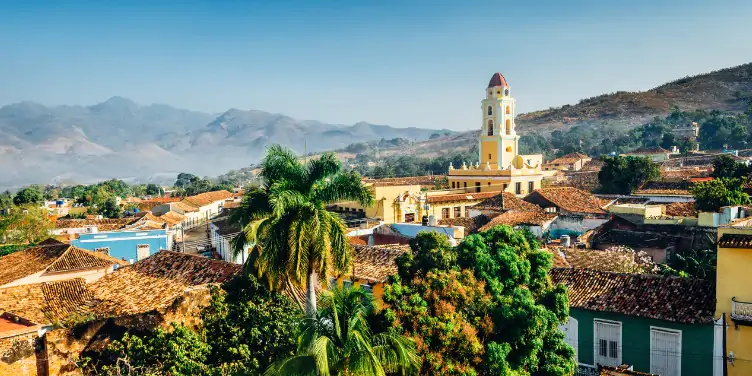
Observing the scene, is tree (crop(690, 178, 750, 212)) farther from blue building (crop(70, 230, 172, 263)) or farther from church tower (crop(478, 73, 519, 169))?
blue building (crop(70, 230, 172, 263))

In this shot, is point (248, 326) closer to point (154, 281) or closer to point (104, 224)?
point (154, 281)

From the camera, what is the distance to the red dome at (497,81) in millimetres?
39969

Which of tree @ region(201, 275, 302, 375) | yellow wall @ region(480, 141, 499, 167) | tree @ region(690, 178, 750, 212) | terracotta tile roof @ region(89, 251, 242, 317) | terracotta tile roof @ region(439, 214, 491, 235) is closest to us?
tree @ region(201, 275, 302, 375)

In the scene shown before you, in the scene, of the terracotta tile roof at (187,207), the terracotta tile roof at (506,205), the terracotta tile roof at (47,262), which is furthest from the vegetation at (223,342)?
the terracotta tile roof at (187,207)

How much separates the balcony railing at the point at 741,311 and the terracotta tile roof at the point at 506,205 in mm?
16554

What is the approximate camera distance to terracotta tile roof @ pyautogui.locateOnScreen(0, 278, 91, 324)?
13273mm

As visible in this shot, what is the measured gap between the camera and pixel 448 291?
32.4 feet

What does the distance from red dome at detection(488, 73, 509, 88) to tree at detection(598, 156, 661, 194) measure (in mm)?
8411

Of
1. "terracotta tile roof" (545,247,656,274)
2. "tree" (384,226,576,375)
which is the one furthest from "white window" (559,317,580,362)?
"terracotta tile roof" (545,247,656,274)

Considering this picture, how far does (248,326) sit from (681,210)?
20.7 metres

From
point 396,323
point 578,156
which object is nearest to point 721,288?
point 396,323

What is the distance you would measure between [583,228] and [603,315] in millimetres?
11851

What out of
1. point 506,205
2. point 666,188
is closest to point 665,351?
point 506,205

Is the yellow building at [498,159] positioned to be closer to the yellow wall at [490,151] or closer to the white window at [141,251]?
the yellow wall at [490,151]
